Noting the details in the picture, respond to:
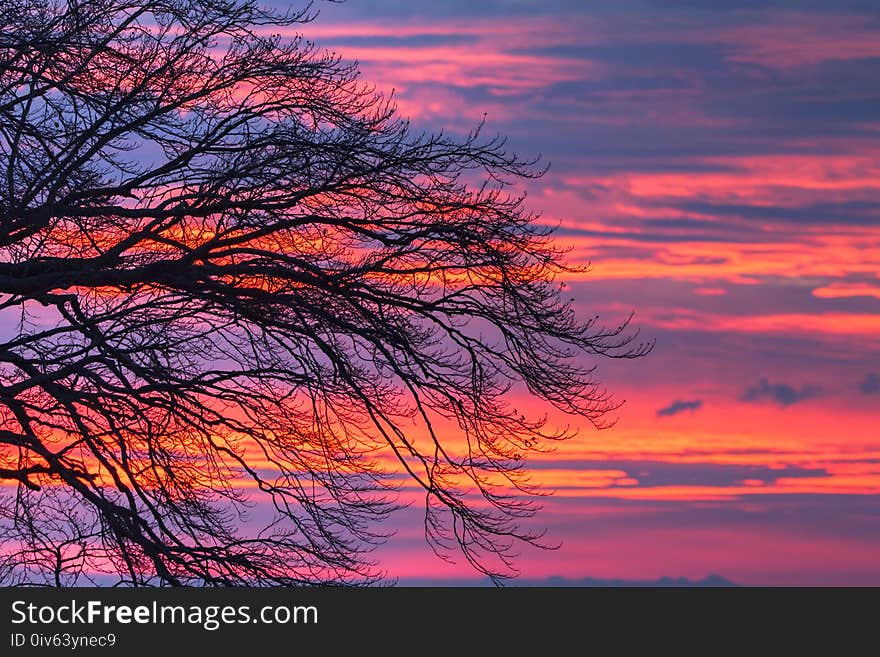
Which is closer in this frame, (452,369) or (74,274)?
(74,274)

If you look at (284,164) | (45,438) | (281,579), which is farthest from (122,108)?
(281,579)

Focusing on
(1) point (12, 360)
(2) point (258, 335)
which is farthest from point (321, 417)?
(1) point (12, 360)

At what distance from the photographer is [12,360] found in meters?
13.3

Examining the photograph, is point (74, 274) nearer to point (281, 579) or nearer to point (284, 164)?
point (284, 164)

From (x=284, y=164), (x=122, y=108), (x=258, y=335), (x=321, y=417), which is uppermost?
(x=122, y=108)

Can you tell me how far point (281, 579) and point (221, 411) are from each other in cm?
179

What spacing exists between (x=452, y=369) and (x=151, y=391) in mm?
3003

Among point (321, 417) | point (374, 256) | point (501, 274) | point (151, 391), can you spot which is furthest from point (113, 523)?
point (501, 274)

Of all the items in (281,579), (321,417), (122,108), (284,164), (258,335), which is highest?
(122,108)

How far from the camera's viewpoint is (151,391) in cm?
1302

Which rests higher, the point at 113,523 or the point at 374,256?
the point at 374,256

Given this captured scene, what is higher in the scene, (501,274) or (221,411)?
(501,274)

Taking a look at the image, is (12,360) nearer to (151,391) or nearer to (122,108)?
(151,391)

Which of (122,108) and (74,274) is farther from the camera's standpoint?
(122,108)
